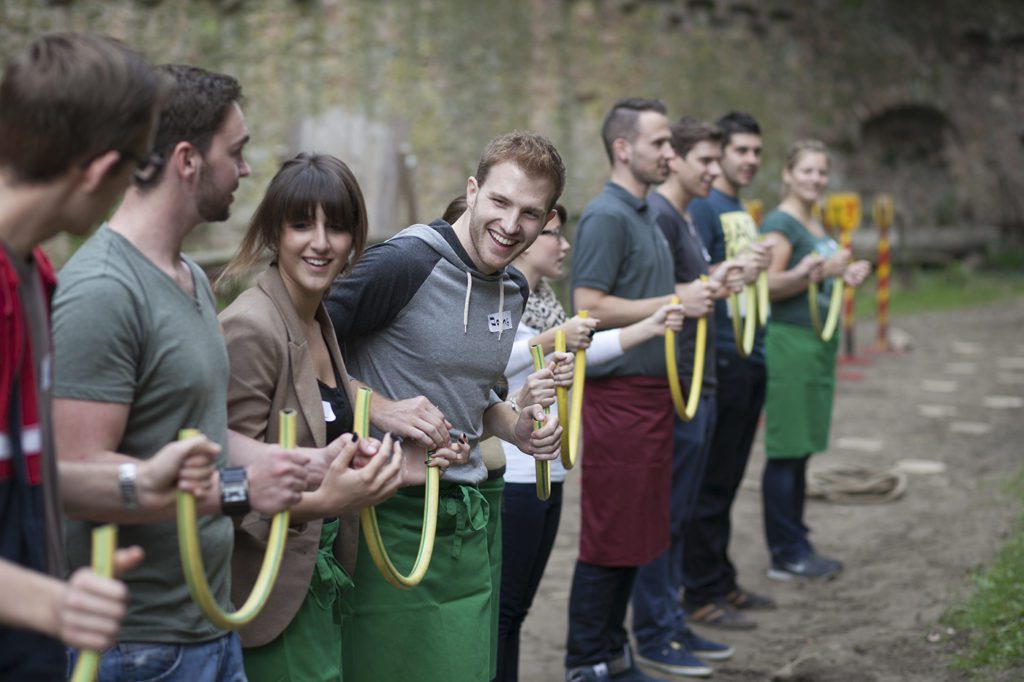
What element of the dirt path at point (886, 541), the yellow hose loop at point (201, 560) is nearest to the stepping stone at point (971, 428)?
the dirt path at point (886, 541)

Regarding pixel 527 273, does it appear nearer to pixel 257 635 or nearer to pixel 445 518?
pixel 445 518

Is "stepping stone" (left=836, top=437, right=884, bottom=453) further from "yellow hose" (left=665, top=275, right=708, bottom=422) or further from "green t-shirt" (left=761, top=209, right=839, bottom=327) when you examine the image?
"yellow hose" (left=665, top=275, right=708, bottom=422)

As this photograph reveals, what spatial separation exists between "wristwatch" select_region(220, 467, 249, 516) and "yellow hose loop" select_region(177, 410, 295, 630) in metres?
0.07


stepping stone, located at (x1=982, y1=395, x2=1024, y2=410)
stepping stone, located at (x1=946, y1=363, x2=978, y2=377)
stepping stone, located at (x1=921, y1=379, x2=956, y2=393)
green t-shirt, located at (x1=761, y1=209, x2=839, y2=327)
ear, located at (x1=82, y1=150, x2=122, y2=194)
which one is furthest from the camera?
stepping stone, located at (x1=946, y1=363, x2=978, y2=377)

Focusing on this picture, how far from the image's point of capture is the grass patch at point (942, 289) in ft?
55.9

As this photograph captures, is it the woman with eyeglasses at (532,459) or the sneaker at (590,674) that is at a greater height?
the woman with eyeglasses at (532,459)

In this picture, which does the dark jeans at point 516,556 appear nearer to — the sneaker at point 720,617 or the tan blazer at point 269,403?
the tan blazer at point 269,403

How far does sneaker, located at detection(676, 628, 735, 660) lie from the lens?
575 cm

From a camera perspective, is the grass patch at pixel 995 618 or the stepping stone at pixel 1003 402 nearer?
the grass patch at pixel 995 618

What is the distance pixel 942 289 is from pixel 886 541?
11.8 m

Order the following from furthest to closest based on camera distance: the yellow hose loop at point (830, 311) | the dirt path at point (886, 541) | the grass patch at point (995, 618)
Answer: the yellow hose loop at point (830, 311) < the dirt path at point (886, 541) < the grass patch at point (995, 618)

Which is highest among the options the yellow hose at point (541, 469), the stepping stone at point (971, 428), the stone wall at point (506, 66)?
the stone wall at point (506, 66)

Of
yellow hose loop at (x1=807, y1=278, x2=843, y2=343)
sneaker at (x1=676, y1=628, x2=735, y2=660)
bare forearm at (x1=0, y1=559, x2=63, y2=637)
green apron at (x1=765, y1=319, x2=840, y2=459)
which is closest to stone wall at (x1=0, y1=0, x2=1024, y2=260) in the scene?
green apron at (x1=765, y1=319, x2=840, y2=459)

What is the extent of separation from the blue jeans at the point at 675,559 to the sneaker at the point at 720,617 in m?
0.29
